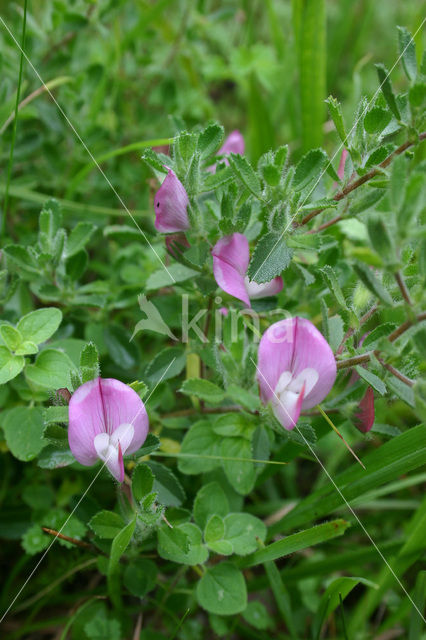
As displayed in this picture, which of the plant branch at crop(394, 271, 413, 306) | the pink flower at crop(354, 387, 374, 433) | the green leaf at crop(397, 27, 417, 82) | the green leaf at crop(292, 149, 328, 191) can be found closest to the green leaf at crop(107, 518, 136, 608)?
the pink flower at crop(354, 387, 374, 433)

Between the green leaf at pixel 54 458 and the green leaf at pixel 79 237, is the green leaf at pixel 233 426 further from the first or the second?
the green leaf at pixel 79 237

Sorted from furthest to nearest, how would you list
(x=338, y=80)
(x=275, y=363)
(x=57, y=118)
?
(x=338, y=80), (x=57, y=118), (x=275, y=363)

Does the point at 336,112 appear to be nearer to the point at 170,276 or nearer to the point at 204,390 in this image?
the point at 170,276

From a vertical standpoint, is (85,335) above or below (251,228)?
below

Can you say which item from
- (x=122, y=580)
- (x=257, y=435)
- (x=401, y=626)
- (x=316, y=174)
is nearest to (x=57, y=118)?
(x=316, y=174)

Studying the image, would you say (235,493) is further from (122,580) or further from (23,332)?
(23,332)

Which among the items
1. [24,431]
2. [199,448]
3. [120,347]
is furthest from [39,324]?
[199,448]

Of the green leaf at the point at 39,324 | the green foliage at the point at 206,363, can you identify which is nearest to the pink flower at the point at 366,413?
the green foliage at the point at 206,363
